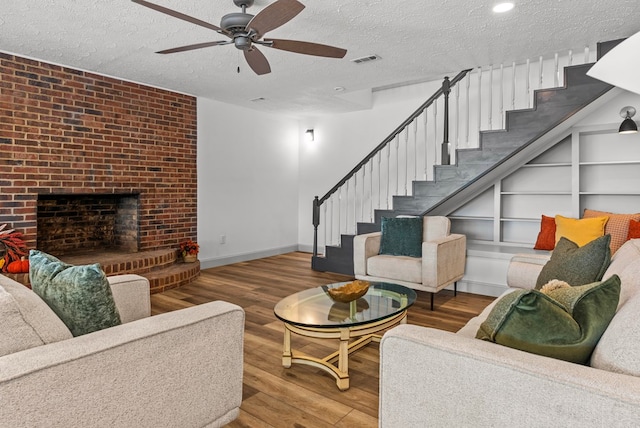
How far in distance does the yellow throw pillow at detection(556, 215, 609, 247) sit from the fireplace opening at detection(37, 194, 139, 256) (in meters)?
4.79

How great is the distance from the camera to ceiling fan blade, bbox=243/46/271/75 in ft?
9.37

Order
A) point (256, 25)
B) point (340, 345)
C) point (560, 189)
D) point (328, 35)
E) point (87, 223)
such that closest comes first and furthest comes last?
point (340, 345), point (256, 25), point (328, 35), point (560, 189), point (87, 223)

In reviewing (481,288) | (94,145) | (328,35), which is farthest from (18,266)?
(481,288)

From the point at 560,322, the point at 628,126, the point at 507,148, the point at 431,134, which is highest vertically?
the point at 431,134

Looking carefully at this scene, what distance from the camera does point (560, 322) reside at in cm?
123

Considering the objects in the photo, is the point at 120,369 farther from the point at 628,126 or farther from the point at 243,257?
the point at 243,257

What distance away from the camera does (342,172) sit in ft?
22.2

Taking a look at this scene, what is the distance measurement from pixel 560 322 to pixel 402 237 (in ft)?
9.89

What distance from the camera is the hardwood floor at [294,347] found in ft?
6.57

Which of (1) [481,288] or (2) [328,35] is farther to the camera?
(1) [481,288]

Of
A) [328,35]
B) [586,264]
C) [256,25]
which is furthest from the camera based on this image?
[328,35]

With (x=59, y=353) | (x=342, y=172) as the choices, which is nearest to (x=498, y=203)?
(x=342, y=172)

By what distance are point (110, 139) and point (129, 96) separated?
22.7 inches

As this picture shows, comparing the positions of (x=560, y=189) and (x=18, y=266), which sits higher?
(x=560, y=189)
